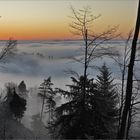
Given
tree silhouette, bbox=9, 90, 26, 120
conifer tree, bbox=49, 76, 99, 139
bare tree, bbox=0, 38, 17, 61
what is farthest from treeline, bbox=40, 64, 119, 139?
tree silhouette, bbox=9, 90, 26, 120

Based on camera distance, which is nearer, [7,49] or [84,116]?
[84,116]

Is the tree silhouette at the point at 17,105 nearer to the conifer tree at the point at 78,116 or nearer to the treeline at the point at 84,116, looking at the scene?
the treeline at the point at 84,116

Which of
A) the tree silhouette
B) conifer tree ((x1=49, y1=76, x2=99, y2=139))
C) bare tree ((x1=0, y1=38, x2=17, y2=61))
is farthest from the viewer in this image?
the tree silhouette

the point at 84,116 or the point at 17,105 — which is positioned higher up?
the point at 17,105

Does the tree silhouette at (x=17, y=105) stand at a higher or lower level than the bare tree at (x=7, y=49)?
lower

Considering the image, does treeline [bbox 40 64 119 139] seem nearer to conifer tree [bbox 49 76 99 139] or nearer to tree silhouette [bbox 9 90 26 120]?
conifer tree [bbox 49 76 99 139]

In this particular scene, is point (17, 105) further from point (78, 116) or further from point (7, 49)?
point (78, 116)

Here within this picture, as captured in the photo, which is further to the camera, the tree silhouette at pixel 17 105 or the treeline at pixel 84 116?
the tree silhouette at pixel 17 105

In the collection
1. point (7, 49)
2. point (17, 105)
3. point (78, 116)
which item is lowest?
point (78, 116)

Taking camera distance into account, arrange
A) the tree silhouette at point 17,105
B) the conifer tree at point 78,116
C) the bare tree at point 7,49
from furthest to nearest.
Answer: the tree silhouette at point 17,105
the bare tree at point 7,49
the conifer tree at point 78,116

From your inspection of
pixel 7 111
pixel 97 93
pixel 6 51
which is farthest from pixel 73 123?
pixel 7 111

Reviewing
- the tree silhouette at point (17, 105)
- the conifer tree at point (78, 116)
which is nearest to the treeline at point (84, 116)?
the conifer tree at point (78, 116)

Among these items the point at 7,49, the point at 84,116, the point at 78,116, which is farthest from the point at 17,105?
the point at 84,116

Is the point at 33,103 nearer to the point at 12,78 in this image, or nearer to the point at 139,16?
the point at 12,78
